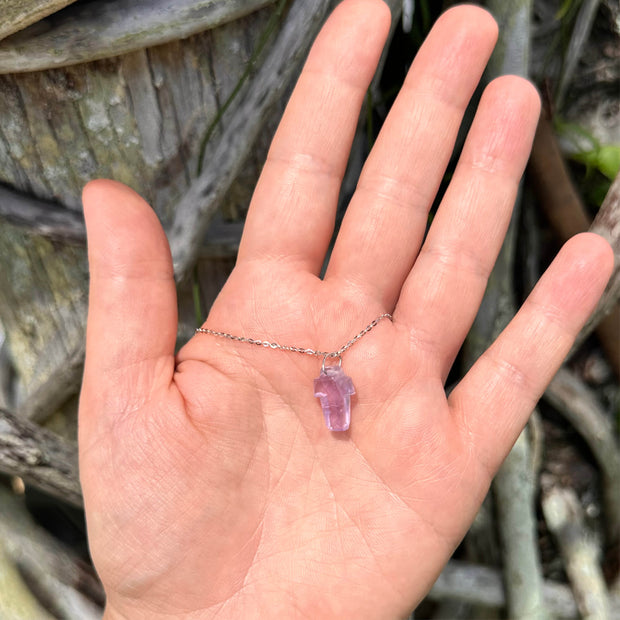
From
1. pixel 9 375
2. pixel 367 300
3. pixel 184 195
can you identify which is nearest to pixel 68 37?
pixel 184 195

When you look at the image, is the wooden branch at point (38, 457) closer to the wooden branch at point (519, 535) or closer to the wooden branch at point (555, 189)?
the wooden branch at point (519, 535)

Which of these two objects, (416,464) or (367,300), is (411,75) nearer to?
(367,300)

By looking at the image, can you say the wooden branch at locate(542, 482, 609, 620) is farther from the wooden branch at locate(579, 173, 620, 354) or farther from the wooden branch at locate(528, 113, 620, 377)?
the wooden branch at locate(579, 173, 620, 354)

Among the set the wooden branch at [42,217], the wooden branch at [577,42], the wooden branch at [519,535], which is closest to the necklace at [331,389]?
the wooden branch at [42,217]

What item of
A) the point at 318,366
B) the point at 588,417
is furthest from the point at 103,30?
the point at 588,417

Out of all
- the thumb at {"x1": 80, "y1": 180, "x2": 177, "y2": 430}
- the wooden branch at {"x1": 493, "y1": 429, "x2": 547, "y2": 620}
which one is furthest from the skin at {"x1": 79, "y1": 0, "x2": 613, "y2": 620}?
the wooden branch at {"x1": 493, "y1": 429, "x2": 547, "y2": 620}

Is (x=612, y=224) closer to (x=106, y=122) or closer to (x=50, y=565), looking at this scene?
(x=106, y=122)
